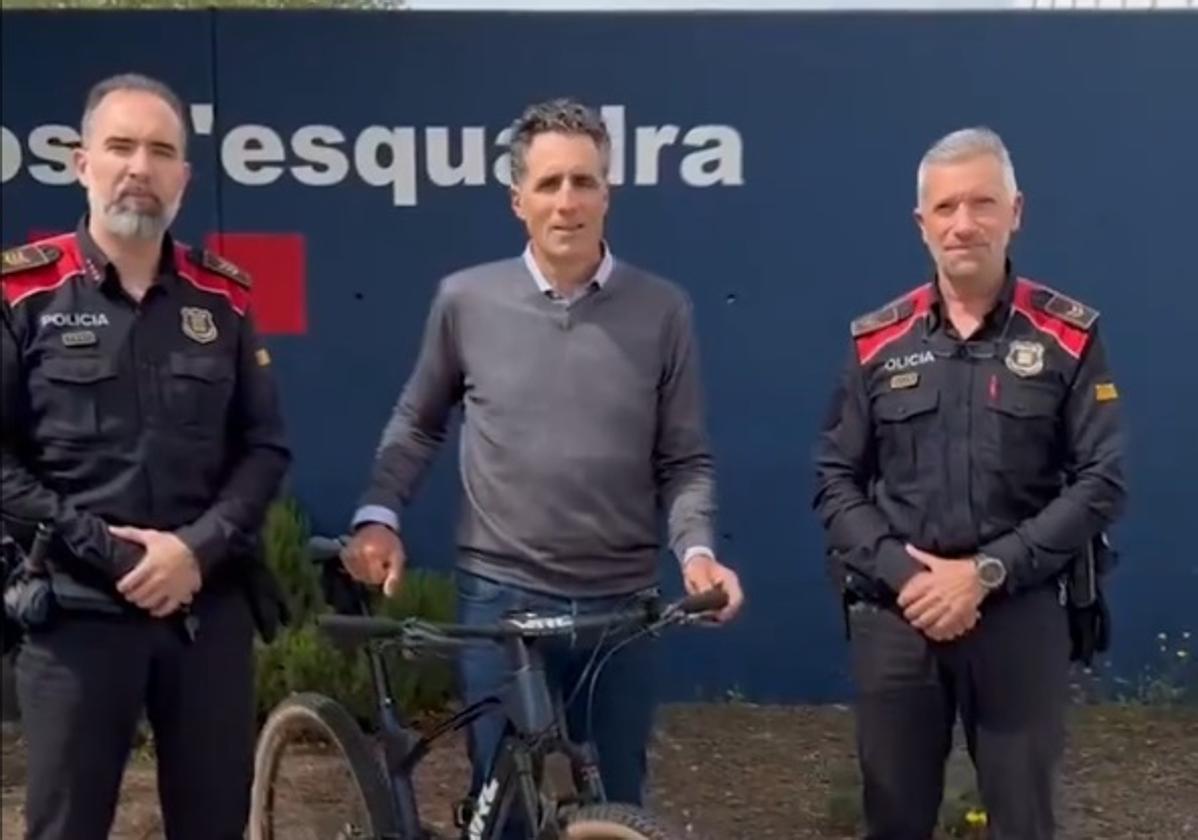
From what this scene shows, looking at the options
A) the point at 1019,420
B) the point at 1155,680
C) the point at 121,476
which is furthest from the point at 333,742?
the point at 1155,680

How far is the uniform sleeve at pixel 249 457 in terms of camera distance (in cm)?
350

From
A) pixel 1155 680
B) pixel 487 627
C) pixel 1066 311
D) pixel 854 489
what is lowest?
pixel 1155 680

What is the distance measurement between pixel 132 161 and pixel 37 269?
0.88 feet

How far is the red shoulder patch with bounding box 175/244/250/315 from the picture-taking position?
140 inches

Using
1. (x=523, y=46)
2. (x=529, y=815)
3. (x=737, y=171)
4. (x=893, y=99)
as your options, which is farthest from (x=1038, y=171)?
(x=529, y=815)

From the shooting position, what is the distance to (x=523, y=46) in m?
6.06

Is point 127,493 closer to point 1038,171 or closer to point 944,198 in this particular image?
point 944,198

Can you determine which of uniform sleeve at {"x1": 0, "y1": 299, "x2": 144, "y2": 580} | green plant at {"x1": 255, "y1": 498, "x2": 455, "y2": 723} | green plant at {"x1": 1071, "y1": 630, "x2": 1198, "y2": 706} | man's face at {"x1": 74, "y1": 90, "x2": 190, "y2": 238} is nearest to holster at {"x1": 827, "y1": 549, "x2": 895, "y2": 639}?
uniform sleeve at {"x1": 0, "y1": 299, "x2": 144, "y2": 580}

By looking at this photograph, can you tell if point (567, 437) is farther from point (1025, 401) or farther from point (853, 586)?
point (1025, 401)

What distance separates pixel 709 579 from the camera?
3432 mm

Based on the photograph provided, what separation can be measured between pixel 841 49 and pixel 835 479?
8.92 ft

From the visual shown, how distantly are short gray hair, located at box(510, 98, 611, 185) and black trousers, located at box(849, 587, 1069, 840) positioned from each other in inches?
39.6

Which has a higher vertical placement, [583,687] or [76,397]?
[76,397]

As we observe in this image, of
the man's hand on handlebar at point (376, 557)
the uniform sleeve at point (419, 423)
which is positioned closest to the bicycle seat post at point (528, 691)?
the man's hand on handlebar at point (376, 557)
